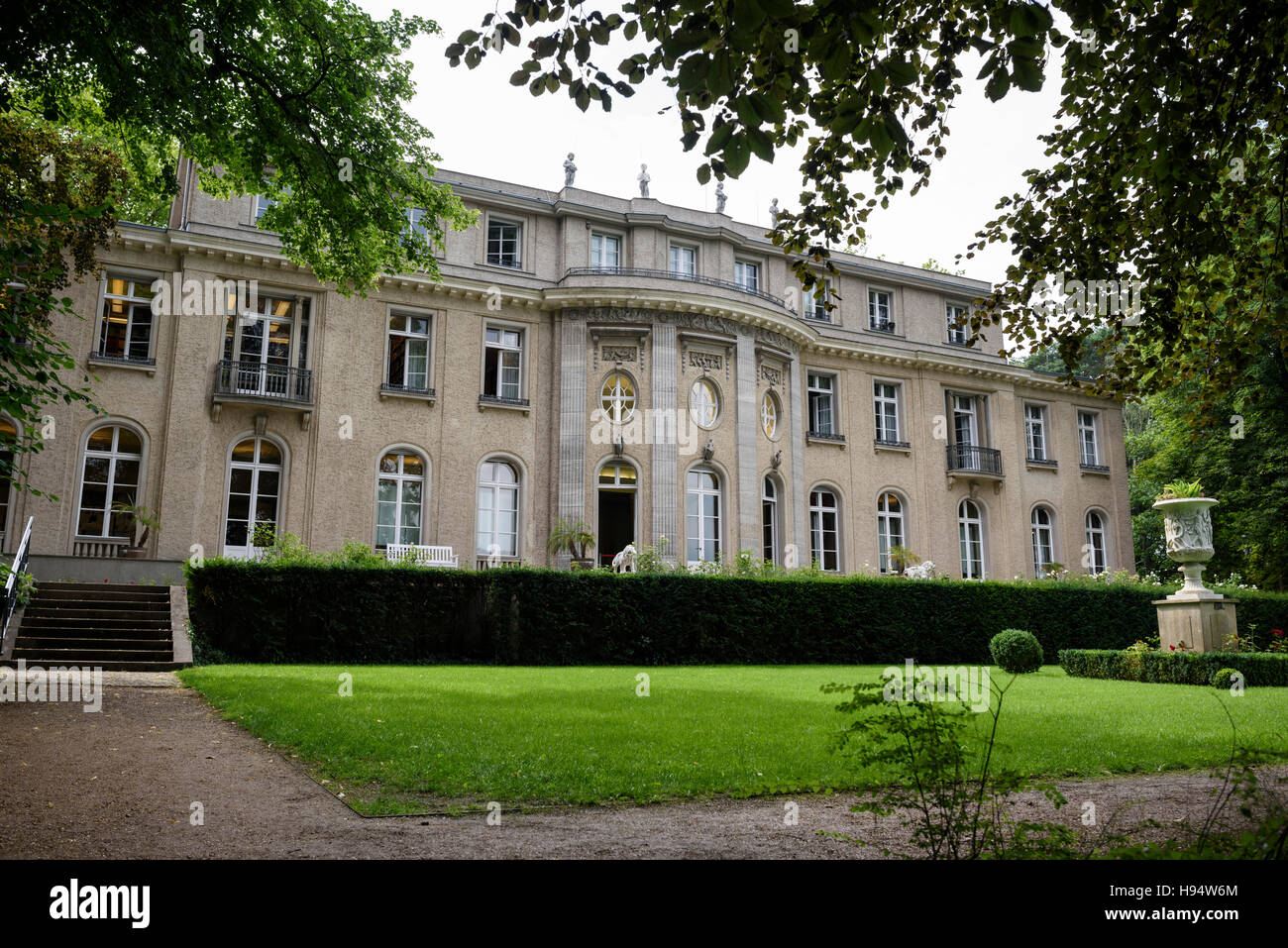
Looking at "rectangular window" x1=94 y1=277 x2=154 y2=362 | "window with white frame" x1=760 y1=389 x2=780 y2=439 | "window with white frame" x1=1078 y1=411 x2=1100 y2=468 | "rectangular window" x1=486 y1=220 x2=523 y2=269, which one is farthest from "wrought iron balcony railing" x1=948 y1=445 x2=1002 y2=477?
"rectangular window" x1=94 y1=277 x2=154 y2=362

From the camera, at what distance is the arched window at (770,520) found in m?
26.1

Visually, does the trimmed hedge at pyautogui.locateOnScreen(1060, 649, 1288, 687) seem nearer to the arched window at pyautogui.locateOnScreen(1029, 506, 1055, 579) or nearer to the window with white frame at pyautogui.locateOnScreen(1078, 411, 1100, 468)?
the arched window at pyautogui.locateOnScreen(1029, 506, 1055, 579)

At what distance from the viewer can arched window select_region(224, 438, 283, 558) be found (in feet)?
69.5

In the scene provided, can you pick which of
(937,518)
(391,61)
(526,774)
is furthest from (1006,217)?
(937,518)

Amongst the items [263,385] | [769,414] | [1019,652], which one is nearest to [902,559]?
[769,414]

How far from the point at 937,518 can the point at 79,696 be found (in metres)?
25.2

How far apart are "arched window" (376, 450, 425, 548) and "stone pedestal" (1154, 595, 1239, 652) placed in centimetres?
1723

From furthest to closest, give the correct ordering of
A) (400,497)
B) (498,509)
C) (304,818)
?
(498,509)
(400,497)
(304,818)

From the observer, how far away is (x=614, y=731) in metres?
7.92

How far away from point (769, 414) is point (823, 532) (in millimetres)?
4315

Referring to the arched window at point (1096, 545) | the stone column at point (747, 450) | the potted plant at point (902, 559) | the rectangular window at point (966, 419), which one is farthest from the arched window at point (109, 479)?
the arched window at point (1096, 545)

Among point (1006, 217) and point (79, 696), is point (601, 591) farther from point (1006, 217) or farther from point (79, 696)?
point (1006, 217)

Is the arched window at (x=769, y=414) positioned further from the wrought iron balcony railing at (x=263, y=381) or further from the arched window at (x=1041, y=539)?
the wrought iron balcony railing at (x=263, y=381)

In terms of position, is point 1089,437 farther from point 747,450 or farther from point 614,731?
point 614,731
